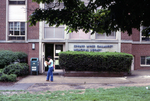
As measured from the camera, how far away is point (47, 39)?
12695 millimetres

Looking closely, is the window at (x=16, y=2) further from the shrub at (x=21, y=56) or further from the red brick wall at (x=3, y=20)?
the shrub at (x=21, y=56)

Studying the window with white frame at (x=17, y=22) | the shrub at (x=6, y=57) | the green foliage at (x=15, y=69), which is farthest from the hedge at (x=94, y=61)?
the window with white frame at (x=17, y=22)

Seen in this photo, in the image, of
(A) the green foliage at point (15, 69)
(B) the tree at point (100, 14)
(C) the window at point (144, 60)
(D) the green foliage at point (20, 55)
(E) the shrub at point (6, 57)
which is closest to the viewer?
(B) the tree at point (100, 14)

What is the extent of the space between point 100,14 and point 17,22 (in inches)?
382

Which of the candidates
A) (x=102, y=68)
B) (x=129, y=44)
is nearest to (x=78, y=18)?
(x=102, y=68)

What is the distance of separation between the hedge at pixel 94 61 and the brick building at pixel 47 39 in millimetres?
1632

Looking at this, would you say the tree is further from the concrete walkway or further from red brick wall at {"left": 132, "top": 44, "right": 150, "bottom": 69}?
red brick wall at {"left": 132, "top": 44, "right": 150, "bottom": 69}

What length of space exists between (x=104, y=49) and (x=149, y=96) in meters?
7.22

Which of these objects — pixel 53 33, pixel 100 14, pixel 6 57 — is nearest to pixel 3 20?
pixel 6 57

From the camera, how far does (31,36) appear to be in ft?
41.4

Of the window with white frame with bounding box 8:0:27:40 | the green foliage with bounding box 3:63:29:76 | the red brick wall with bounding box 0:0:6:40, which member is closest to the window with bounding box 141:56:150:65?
the green foliage with bounding box 3:63:29:76

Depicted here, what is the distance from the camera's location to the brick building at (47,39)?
41.5 feet

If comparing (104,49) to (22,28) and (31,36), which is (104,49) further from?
(22,28)

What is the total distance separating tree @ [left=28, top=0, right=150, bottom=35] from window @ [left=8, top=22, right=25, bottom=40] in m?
8.72
